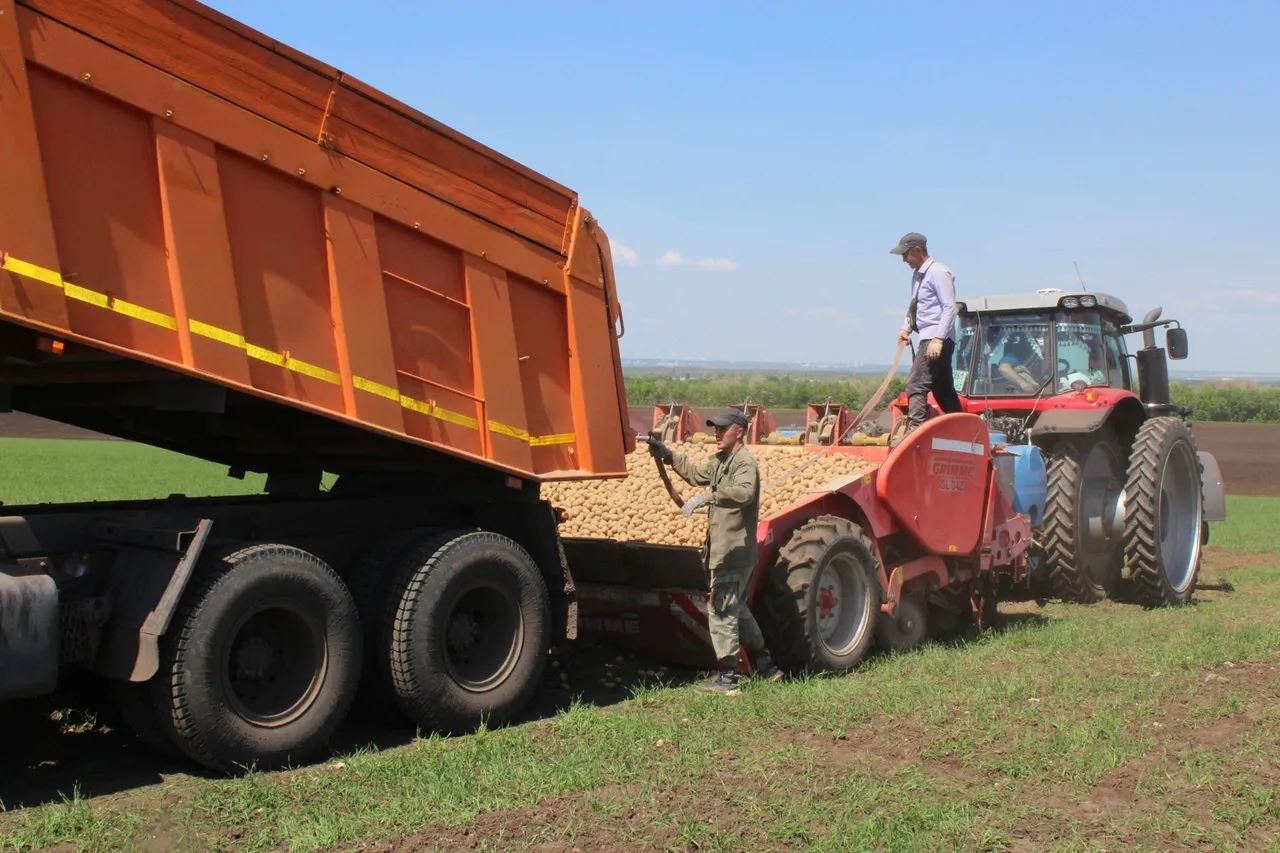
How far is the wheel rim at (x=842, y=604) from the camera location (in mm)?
8195

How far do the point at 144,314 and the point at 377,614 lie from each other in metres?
1.98

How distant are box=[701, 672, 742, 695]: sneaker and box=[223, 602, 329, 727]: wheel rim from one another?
7.89 feet

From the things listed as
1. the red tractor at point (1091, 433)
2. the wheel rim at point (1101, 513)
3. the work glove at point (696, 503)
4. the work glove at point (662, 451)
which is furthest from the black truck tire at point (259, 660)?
the wheel rim at point (1101, 513)

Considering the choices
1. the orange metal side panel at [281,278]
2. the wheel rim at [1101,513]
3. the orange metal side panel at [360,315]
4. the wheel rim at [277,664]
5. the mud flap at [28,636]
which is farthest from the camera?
the wheel rim at [1101,513]

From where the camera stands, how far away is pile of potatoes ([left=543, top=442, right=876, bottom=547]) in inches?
337

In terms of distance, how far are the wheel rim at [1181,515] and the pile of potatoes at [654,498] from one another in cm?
482

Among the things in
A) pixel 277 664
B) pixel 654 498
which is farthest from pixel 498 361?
pixel 654 498

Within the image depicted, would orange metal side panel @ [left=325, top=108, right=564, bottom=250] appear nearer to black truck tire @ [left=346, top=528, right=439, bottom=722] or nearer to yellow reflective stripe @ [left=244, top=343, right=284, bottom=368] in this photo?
yellow reflective stripe @ [left=244, top=343, right=284, bottom=368]

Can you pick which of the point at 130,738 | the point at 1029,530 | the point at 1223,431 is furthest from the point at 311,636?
the point at 1223,431

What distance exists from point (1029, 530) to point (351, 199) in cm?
654

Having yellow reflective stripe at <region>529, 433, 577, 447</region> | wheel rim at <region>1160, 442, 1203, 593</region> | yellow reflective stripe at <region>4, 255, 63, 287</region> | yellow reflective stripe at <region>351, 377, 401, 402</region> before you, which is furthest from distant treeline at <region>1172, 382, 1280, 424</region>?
yellow reflective stripe at <region>4, 255, 63, 287</region>

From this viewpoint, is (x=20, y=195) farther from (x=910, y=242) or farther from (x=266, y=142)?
(x=910, y=242)

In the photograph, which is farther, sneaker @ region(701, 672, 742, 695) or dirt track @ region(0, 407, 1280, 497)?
dirt track @ region(0, 407, 1280, 497)

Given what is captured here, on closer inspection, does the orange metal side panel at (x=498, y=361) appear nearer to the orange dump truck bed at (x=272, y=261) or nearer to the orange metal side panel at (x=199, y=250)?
the orange dump truck bed at (x=272, y=261)
